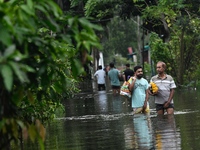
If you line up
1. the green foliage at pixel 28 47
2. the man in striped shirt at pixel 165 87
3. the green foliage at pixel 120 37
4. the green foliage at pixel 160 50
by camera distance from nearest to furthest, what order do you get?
1. the green foliage at pixel 28 47
2. the man in striped shirt at pixel 165 87
3. the green foliage at pixel 160 50
4. the green foliage at pixel 120 37

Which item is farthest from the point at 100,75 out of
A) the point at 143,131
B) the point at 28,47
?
the point at 28,47

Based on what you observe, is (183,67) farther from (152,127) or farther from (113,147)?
(113,147)

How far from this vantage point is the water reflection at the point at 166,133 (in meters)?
10.5

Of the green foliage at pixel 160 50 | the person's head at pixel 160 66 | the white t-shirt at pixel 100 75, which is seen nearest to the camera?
the person's head at pixel 160 66

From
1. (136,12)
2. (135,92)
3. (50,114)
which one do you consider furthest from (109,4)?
(50,114)

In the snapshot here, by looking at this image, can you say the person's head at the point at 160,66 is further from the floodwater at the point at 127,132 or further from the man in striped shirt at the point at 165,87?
the floodwater at the point at 127,132

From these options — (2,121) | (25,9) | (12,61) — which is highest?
(25,9)

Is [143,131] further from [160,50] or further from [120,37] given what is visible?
[120,37]

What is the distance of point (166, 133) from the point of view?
40.7ft

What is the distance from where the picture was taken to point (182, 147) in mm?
10203

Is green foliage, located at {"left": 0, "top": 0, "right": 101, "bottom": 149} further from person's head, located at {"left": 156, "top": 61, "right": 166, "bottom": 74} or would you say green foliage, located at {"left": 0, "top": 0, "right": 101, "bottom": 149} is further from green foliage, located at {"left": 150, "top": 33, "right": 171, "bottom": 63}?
green foliage, located at {"left": 150, "top": 33, "right": 171, "bottom": 63}

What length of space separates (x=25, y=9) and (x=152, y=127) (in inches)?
325

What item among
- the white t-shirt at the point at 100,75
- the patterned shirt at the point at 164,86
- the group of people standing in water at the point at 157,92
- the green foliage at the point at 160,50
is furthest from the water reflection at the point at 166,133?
the white t-shirt at the point at 100,75

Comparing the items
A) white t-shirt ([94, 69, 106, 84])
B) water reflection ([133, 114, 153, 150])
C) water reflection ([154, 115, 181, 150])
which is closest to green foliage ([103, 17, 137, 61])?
white t-shirt ([94, 69, 106, 84])
